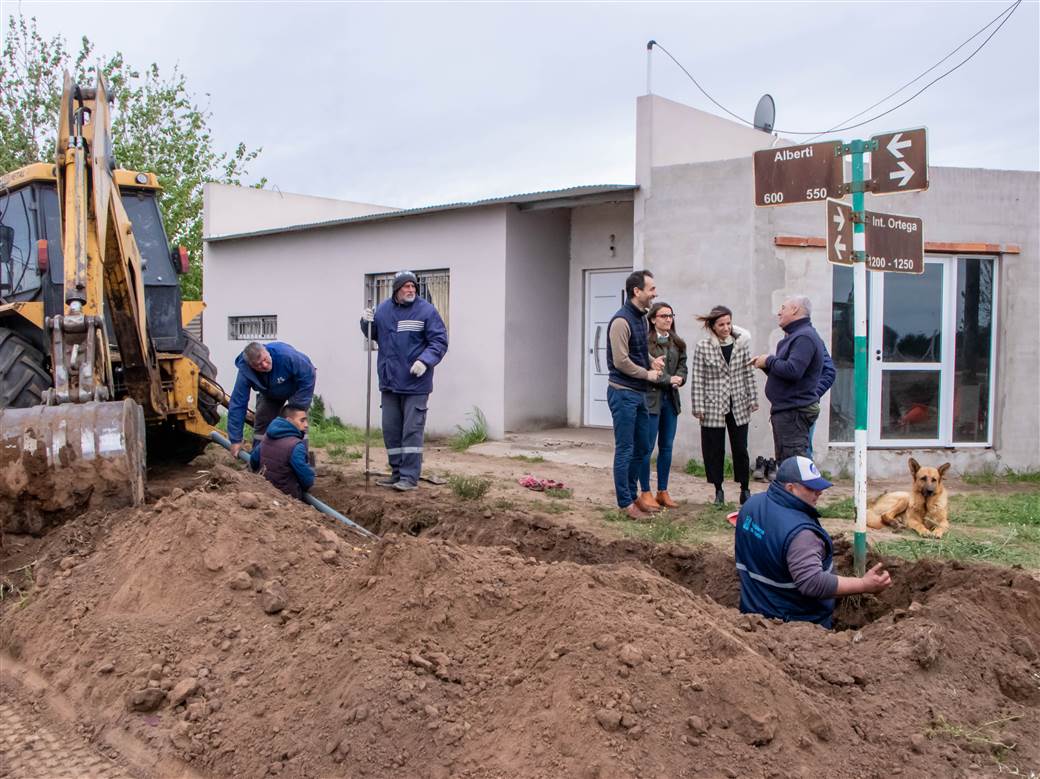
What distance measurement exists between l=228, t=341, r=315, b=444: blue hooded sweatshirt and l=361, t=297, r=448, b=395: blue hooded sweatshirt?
875 millimetres

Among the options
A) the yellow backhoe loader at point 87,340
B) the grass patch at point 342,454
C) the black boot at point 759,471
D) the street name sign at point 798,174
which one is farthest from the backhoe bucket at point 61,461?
the black boot at point 759,471

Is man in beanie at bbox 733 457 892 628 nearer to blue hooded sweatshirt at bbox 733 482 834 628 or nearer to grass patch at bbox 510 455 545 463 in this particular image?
blue hooded sweatshirt at bbox 733 482 834 628

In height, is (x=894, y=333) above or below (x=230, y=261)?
below

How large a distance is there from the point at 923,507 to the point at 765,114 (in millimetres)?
8421

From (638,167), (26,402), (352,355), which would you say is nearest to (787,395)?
(638,167)

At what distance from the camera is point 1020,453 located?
1027cm

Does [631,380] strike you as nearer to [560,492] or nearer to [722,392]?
[722,392]

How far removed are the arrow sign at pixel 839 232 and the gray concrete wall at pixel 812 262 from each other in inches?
184

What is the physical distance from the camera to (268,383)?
311 inches

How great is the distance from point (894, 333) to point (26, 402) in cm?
846

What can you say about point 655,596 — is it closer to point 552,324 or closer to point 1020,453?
point 1020,453

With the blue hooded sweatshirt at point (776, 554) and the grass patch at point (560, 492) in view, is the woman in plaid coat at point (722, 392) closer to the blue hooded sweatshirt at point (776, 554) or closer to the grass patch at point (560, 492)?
the grass patch at point (560, 492)

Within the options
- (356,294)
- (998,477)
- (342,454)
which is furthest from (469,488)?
(356,294)

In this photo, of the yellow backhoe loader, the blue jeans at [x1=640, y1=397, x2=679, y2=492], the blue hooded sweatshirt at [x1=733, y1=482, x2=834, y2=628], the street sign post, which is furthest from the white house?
the yellow backhoe loader
